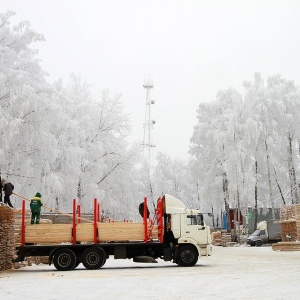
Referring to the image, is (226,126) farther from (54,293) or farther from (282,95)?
(54,293)

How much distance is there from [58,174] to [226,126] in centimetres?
1815

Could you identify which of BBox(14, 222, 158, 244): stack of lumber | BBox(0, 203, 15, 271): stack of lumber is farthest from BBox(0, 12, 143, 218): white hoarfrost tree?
BBox(14, 222, 158, 244): stack of lumber

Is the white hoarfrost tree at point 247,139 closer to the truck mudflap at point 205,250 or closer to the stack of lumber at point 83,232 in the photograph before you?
the truck mudflap at point 205,250

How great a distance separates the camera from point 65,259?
17656mm

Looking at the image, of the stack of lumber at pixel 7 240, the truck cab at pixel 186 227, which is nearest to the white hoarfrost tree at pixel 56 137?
the stack of lumber at pixel 7 240


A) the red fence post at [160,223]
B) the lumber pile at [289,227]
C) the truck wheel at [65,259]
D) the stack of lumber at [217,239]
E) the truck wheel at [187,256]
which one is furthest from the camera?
the stack of lumber at [217,239]

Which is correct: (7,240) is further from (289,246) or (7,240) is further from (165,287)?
(289,246)

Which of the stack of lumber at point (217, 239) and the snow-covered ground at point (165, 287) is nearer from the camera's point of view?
the snow-covered ground at point (165, 287)

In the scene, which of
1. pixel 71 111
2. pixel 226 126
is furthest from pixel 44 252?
pixel 226 126

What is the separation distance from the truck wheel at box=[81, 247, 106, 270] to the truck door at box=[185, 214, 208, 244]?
3487 mm

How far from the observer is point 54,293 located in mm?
10602

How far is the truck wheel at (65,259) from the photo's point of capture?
57.7 feet

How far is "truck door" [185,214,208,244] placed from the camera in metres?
18.6

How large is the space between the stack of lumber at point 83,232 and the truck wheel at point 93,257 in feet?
1.37
